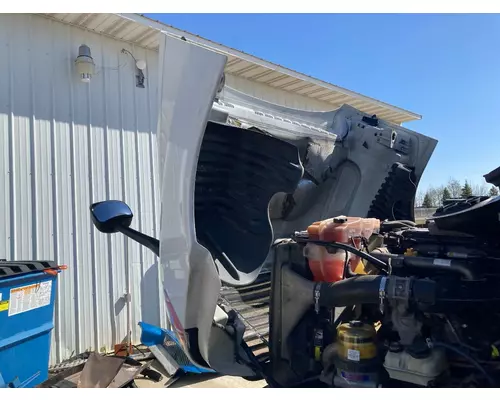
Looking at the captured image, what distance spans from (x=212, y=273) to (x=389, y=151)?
7.23ft

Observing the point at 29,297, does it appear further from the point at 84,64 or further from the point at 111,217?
the point at 84,64

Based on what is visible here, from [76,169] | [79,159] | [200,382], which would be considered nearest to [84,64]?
[79,159]

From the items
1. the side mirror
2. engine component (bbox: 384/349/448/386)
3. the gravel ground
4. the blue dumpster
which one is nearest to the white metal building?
the gravel ground

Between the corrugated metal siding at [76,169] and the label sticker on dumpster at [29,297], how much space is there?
139cm

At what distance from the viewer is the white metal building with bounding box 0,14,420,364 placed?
18.2 ft

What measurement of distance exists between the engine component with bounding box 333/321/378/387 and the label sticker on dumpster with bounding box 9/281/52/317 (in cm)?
305

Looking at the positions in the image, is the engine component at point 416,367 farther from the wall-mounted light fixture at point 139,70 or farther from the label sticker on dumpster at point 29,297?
the wall-mounted light fixture at point 139,70

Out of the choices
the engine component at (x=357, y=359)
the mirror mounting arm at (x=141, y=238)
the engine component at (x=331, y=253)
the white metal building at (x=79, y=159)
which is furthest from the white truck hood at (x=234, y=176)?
the white metal building at (x=79, y=159)

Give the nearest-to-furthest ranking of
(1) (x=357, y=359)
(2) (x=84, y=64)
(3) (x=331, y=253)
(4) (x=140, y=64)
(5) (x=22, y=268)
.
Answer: (1) (x=357, y=359) < (3) (x=331, y=253) < (5) (x=22, y=268) < (2) (x=84, y=64) < (4) (x=140, y=64)

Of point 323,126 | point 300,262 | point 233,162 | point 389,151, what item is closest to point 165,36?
point 233,162

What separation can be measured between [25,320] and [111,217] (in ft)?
8.16

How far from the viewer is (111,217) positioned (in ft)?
7.38

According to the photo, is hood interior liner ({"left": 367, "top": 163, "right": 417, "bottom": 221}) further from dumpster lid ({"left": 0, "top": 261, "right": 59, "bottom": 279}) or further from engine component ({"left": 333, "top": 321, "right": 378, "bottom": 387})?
dumpster lid ({"left": 0, "top": 261, "right": 59, "bottom": 279})

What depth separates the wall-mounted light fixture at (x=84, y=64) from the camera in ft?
19.5
